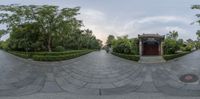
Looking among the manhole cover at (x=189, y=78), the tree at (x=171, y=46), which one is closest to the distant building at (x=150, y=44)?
the tree at (x=171, y=46)

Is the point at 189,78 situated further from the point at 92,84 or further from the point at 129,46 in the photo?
the point at 129,46

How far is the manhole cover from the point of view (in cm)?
723

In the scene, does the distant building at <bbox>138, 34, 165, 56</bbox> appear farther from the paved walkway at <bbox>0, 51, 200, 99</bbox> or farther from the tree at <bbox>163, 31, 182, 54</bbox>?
the paved walkway at <bbox>0, 51, 200, 99</bbox>

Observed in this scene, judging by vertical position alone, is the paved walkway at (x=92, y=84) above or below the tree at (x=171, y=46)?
below

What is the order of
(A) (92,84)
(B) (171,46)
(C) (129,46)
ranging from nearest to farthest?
(A) (92,84) → (B) (171,46) → (C) (129,46)

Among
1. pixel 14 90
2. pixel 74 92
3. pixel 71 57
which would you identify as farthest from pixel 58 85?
pixel 71 57

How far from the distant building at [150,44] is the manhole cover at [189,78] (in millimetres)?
4761

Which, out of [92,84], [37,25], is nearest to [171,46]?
[92,84]

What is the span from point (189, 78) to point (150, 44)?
Answer: 782cm

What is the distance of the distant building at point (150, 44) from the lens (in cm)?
1349

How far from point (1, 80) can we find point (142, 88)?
4647mm

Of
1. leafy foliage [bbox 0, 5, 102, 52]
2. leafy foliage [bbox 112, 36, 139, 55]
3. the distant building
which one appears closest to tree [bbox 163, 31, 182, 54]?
the distant building

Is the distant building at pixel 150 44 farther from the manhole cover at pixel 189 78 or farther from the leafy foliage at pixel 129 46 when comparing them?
the manhole cover at pixel 189 78

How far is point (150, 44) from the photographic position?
15195 mm
